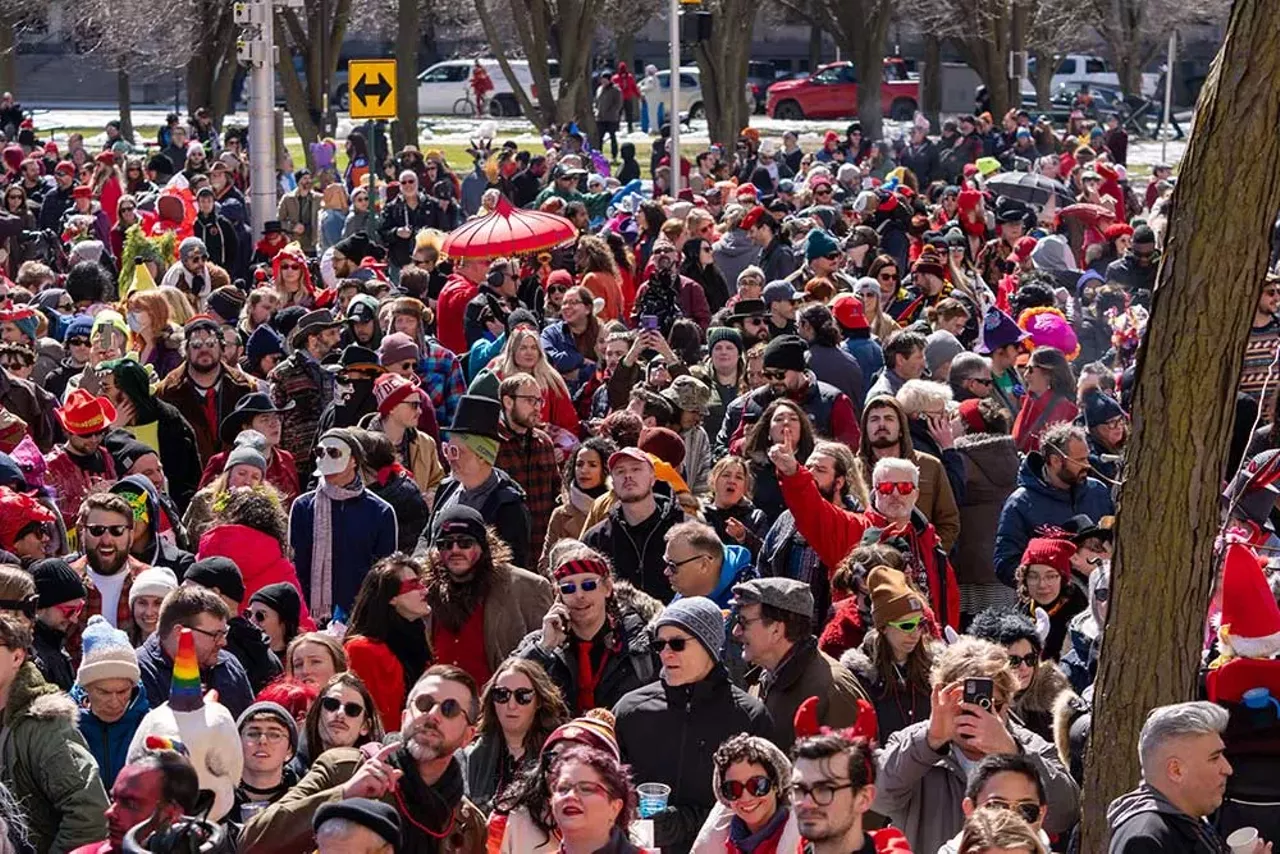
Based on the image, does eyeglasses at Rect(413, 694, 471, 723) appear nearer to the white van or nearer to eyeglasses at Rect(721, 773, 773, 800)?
eyeglasses at Rect(721, 773, 773, 800)

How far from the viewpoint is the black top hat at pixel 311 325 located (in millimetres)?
12789

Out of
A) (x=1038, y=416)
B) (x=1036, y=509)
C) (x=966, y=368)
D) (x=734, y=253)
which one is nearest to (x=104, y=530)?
(x=1036, y=509)

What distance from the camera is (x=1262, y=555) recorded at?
925 centimetres

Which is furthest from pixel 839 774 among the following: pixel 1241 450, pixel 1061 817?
pixel 1241 450

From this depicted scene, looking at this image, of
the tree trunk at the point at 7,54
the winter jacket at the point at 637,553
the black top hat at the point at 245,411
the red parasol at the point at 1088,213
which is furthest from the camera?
the tree trunk at the point at 7,54

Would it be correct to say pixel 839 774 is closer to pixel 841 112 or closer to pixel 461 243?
pixel 461 243

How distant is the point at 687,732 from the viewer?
6.97 m

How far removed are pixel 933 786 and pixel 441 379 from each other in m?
6.53

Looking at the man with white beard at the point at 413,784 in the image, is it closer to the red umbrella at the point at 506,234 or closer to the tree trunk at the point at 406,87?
the red umbrella at the point at 506,234

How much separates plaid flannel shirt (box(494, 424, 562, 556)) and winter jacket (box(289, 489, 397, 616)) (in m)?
1.13

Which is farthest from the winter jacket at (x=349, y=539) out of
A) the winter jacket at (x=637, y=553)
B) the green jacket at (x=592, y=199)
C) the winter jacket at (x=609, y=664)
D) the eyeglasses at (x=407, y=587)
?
the green jacket at (x=592, y=199)

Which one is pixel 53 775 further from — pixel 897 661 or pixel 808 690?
pixel 897 661

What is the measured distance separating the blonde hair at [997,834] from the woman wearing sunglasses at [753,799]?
72 cm

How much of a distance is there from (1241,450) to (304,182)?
51.1 feet
